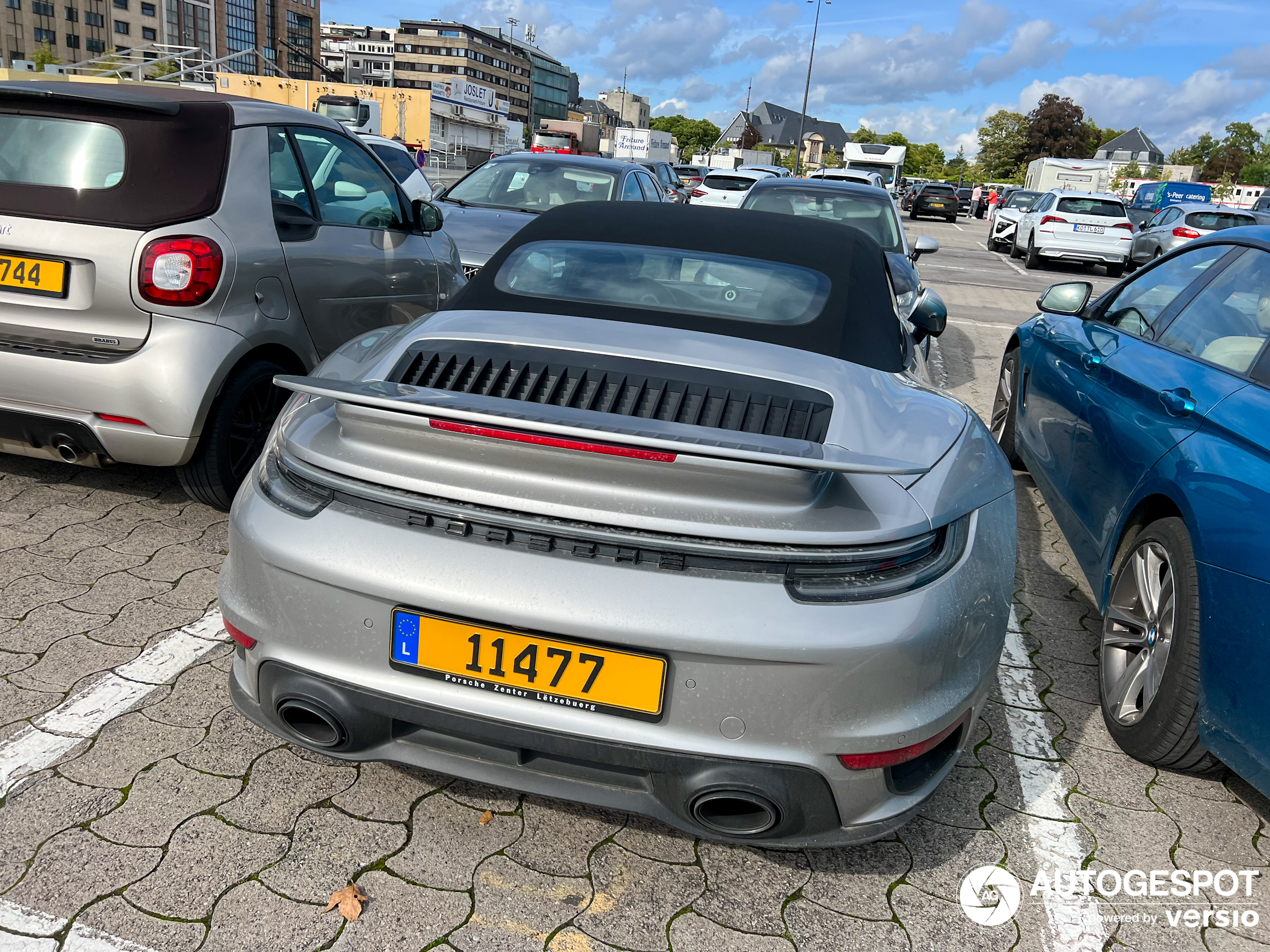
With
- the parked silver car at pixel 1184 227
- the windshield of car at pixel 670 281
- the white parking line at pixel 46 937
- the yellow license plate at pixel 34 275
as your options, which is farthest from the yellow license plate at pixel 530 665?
the parked silver car at pixel 1184 227

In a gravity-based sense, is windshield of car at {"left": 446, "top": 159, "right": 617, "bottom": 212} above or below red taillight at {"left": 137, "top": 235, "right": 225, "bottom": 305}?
above

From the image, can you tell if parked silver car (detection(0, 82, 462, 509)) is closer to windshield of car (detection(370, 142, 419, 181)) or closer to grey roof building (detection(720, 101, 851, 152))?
windshield of car (detection(370, 142, 419, 181))

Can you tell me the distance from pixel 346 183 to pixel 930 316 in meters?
2.87

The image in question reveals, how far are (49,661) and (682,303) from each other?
6.94 feet

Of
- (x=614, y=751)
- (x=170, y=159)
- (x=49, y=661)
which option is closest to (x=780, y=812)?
(x=614, y=751)

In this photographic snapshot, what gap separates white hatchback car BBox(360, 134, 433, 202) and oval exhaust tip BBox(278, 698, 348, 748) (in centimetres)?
917

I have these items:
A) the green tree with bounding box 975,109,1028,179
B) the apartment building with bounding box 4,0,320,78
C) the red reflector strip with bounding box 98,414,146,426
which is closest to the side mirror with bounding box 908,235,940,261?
the red reflector strip with bounding box 98,414,146,426

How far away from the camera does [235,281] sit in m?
3.85

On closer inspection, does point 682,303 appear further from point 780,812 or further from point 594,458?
point 780,812

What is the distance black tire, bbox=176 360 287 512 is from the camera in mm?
3854

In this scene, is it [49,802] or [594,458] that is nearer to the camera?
[594,458]

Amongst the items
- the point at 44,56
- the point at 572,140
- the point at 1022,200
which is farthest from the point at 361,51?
the point at 1022,200

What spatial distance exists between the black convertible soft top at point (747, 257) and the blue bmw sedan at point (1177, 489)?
854 millimetres

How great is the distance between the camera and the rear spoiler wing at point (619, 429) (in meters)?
1.80
